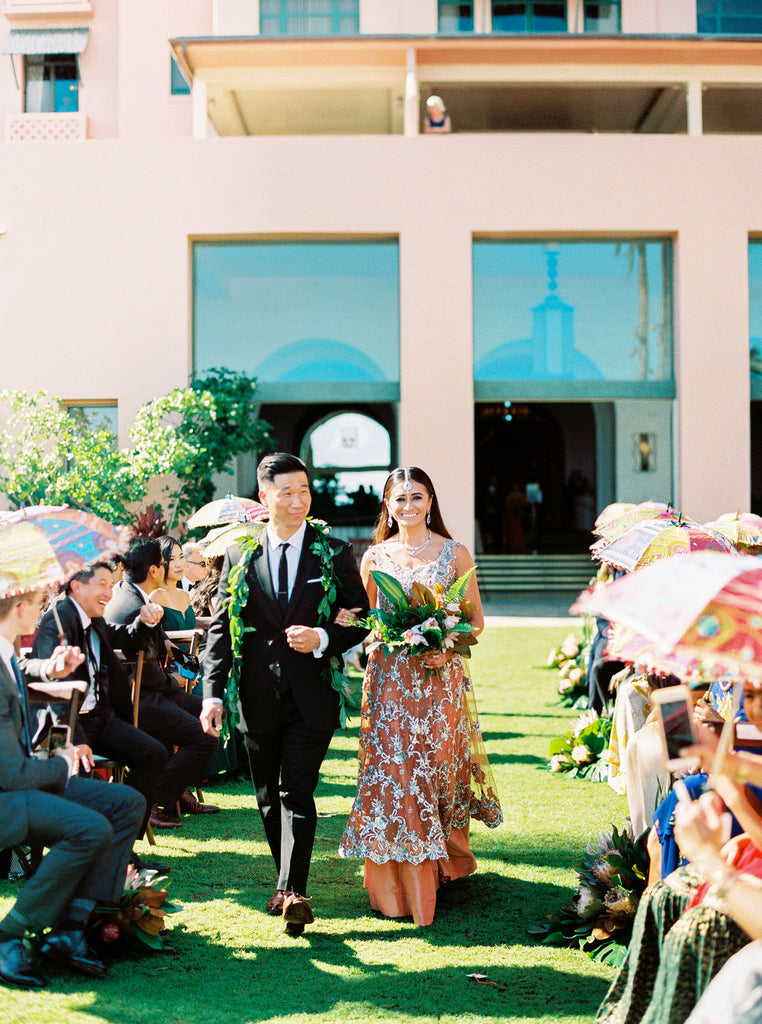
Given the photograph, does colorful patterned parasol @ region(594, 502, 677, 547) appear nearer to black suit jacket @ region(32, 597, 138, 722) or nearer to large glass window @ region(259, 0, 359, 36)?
black suit jacket @ region(32, 597, 138, 722)

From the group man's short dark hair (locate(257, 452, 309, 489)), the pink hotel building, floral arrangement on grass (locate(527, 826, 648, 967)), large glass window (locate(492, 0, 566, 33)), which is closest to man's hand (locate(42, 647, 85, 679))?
man's short dark hair (locate(257, 452, 309, 489))

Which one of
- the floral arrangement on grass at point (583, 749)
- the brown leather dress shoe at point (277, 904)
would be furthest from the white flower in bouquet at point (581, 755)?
the brown leather dress shoe at point (277, 904)

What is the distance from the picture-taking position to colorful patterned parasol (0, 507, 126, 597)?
3.88 meters

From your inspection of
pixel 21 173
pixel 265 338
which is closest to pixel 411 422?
pixel 265 338

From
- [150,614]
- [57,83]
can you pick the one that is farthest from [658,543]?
[57,83]

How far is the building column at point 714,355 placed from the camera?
17141mm

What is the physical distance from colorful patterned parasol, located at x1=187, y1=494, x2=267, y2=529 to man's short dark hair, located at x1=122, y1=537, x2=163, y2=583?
192 centimetres

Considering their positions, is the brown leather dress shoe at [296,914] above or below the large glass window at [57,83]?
below

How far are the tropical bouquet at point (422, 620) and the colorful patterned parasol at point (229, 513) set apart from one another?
339 centimetres

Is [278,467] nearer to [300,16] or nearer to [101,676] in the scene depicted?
[101,676]

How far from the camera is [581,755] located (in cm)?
721

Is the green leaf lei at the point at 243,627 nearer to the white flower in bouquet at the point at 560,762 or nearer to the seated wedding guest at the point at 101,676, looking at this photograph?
the seated wedding guest at the point at 101,676

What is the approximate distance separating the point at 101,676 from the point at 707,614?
11.4 ft

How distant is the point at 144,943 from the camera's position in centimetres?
412
